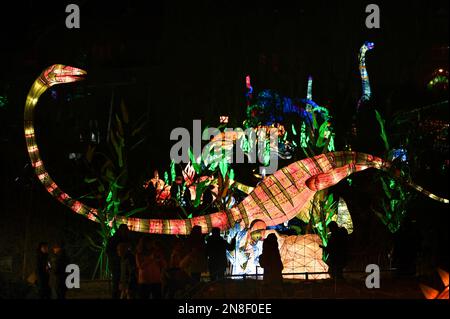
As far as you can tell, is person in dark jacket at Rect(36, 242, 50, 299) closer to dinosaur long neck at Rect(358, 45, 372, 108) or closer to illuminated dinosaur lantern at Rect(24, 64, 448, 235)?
illuminated dinosaur lantern at Rect(24, 64, 448, 235)

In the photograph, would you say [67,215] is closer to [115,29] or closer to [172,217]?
[172,217]

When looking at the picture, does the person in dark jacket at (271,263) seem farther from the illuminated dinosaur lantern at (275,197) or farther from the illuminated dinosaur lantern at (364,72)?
the illuminated dinosaur lantern at (364,72)

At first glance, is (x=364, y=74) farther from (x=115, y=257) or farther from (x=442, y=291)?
(x=442, y=291)

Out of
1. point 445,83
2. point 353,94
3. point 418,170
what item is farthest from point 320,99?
point 418,170

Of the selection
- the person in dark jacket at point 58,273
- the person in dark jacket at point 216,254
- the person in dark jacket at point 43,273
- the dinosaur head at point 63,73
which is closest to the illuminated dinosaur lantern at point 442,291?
the person in dark jacket at point 216,254

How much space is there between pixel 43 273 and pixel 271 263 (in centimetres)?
331

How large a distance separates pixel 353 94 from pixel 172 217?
8084 millimetres

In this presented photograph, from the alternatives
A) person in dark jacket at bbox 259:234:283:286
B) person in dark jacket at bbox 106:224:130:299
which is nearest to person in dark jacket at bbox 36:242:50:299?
person in dark jacket at bbox 106:224:130:299

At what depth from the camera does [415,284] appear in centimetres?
1172
